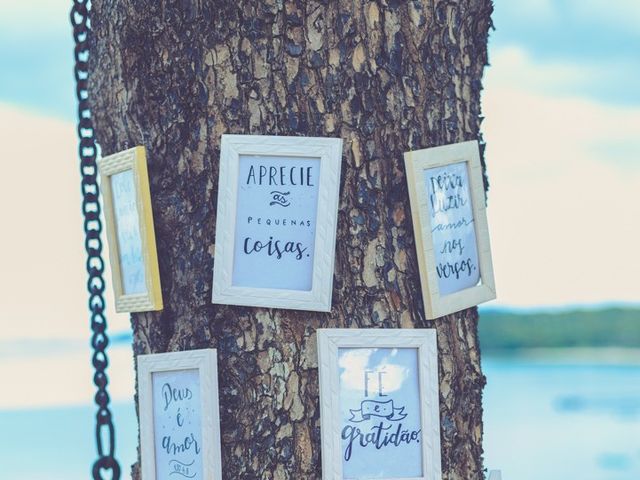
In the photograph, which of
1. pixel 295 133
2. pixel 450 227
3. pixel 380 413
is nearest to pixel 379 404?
pixel 380 413

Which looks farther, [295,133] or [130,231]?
[130,231]

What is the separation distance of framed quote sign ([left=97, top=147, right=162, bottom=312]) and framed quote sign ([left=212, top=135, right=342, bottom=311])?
142 mm

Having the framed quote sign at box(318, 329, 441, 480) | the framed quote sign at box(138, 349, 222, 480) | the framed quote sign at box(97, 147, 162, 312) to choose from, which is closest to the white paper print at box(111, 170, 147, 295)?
the framed quote sign at box(97, 147, 162, 312)

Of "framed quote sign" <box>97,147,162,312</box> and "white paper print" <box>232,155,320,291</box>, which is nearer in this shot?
"white paper print" <box>232,155,320,291</box>

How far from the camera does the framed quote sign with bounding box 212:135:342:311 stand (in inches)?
51.7

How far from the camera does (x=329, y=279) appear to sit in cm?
131

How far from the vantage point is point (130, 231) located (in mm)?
1488

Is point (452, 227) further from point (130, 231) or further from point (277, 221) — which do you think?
point (130, 231)

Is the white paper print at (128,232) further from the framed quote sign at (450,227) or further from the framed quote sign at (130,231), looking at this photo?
the framed quote sign at (450,227)

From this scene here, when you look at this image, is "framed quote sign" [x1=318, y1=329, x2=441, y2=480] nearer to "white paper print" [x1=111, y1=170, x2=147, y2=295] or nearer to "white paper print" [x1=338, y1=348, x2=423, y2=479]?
"white paper print" [x1=338, y1=348, x2=423, y2=479]

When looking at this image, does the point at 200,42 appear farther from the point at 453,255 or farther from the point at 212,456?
the point at 212,456

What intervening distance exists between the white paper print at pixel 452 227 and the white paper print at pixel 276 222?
0.19 metres

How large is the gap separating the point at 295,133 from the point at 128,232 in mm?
350

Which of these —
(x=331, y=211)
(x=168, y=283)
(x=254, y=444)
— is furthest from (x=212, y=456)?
(x=331, y=211)
